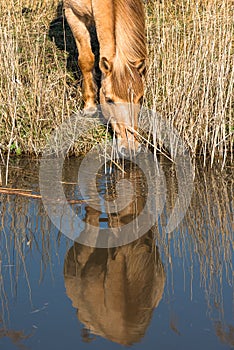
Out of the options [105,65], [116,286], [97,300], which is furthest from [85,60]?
[97,300]

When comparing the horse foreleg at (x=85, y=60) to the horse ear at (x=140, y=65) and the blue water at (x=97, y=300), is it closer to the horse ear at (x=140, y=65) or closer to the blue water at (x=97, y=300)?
the horse ear at (x=140, y=65)

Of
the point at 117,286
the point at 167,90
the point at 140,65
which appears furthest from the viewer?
the point at 167,90

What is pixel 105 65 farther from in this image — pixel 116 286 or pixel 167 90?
pixel 116 286

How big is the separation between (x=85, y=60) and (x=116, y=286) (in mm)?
3887

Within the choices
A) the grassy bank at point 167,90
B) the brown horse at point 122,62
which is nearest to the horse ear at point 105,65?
the brown horse at point 122,62

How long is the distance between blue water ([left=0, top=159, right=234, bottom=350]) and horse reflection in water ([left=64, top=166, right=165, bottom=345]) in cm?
3

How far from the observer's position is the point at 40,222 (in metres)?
4.10

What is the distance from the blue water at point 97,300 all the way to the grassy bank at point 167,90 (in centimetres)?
164

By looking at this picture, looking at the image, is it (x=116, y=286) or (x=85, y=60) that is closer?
(x=116, y=286)

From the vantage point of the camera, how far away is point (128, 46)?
5645 mm

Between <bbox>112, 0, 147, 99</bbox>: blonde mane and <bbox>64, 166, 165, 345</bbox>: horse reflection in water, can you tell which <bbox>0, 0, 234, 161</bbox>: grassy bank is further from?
<bbox>64, 166, 165, 345</bbox>: horse reflection in water

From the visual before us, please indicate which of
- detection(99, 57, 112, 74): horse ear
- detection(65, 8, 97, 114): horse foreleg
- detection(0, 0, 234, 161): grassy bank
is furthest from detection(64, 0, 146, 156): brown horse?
detection(65, 8, 97, 114): horse foreleg

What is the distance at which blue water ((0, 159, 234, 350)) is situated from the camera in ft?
8.70

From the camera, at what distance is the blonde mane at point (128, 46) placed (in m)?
5.53
